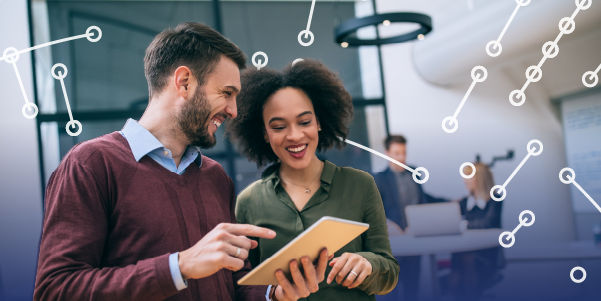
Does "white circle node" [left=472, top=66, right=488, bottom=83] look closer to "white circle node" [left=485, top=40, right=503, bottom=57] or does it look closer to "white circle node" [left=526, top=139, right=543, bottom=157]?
"white circle node" [left=485, top=40, right=503, bottom=57]

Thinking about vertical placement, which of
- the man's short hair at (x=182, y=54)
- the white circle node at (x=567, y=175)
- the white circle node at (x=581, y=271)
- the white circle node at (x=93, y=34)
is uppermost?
the white circle node at (x=93, y=34)

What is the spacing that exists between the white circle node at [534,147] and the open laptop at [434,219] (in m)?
0.70

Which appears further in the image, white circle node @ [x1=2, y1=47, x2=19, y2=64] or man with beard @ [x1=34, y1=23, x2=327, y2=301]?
white circle node @ [x1=2, y1=47, x2=19, y2=64]

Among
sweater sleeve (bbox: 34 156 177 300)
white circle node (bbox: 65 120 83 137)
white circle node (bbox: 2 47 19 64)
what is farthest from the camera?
white circle node (bbox: 65 120 83 137)

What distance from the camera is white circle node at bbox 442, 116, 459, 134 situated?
3537mm

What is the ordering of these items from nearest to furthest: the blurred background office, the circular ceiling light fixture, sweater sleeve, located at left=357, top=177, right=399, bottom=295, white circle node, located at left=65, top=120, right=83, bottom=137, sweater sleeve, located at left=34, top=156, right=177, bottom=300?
sweater sleeve, located at left=34, top=156, right=177, bottom=300 → sweater sleeve, located at left=357, top=177, right=399, bottom=295 → the circular ceiling light fixture → white circle node, located at left=65, top=120, right=83, bottom=137 → the blurred background office

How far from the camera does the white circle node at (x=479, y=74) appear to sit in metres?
3.48

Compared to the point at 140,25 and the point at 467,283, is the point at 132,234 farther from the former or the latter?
the point at 467,283

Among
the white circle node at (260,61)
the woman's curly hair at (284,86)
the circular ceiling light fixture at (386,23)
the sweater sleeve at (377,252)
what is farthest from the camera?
the white circle node at (260,61)

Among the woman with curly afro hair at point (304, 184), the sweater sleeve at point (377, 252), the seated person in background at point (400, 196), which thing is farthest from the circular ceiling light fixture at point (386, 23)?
the sweater sleeve at point (377, 252)

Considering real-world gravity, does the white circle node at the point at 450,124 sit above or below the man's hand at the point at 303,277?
above
